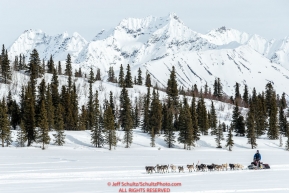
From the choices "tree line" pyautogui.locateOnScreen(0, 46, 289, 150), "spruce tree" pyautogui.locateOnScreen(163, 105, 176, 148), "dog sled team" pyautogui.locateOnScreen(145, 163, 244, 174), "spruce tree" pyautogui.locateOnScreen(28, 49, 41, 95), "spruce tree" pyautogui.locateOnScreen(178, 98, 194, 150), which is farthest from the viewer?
"spruce tree" pyautogui.locateOnScreen(28, 49, 41, 95)

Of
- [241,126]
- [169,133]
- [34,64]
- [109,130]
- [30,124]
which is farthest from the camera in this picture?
[34,64]

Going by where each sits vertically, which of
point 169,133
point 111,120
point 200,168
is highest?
point 111,120

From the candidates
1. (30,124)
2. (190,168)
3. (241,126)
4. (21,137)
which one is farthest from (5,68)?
(190,168)

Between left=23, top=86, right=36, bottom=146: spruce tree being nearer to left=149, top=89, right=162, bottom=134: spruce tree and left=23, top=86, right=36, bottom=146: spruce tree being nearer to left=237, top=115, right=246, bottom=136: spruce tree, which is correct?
left=149, top=89, right=162, bottom=134: spruce tree

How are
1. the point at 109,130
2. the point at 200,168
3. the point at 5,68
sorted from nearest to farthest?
the point at 200,168 → the point at 109,130 → the point at 5,68

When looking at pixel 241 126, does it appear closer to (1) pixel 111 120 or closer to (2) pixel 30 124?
(1) pixel 111 120

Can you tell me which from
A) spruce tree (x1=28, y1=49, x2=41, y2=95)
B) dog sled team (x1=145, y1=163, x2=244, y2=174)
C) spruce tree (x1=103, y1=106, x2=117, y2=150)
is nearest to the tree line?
spruce tree (x1=103, y1=106, x2=117, y2=150)

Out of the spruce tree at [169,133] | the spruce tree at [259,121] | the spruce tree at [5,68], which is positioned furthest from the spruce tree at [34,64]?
the spruce tree at [259,121]

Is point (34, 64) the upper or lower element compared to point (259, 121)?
upper

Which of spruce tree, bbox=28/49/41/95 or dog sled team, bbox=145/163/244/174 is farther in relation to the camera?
spruce tree, bbox=28/49/41/95

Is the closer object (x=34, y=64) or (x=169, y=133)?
(x=169, y=133)

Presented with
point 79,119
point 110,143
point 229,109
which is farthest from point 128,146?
point 229,109

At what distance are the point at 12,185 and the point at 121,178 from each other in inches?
312

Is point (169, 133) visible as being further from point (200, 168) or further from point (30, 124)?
point (200, 168)
